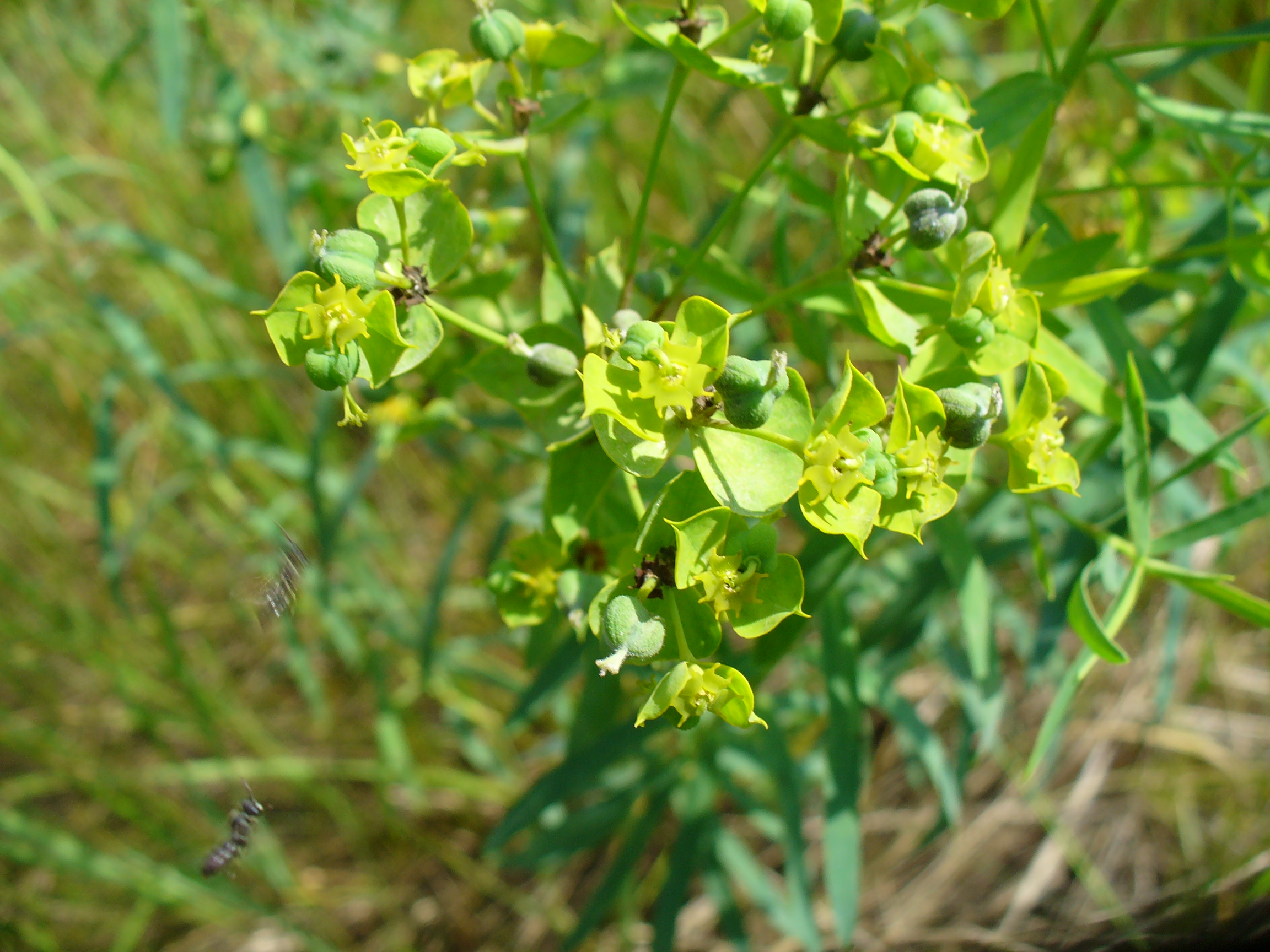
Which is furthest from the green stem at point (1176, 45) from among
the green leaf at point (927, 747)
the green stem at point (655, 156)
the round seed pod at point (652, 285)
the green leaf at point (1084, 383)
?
the green leaf at point (927, 747)

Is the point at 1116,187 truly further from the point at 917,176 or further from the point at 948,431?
the point at 948,431

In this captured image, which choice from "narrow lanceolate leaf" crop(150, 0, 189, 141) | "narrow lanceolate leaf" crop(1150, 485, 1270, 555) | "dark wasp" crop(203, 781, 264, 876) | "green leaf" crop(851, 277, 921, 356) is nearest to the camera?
"green leaf" crop(851, 277, 921, 356)

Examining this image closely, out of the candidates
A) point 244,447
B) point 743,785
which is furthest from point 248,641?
point 743,785

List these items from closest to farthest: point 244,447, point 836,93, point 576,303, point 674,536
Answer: point 674,536 < point 576,303 < point 836,93 < point 244,447

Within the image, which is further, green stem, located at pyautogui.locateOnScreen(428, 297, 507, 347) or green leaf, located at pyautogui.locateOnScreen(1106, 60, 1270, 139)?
green leaf, located at pyautogui.locateOnScreen(1106, 60, 1270, 139)

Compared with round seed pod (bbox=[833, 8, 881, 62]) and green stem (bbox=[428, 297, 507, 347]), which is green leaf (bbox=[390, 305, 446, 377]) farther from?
round seed pod (bbox=[833, 8, 881, 62])

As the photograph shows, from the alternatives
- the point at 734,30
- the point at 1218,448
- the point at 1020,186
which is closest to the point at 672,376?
the point at 734,30

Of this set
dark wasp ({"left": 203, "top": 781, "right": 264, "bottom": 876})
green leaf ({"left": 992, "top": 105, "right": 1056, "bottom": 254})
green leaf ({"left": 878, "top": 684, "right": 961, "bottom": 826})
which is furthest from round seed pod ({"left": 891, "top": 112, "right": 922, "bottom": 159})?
dark wasp ({"left": 203, "top": 781, "right": 264, "bottom": 876})
